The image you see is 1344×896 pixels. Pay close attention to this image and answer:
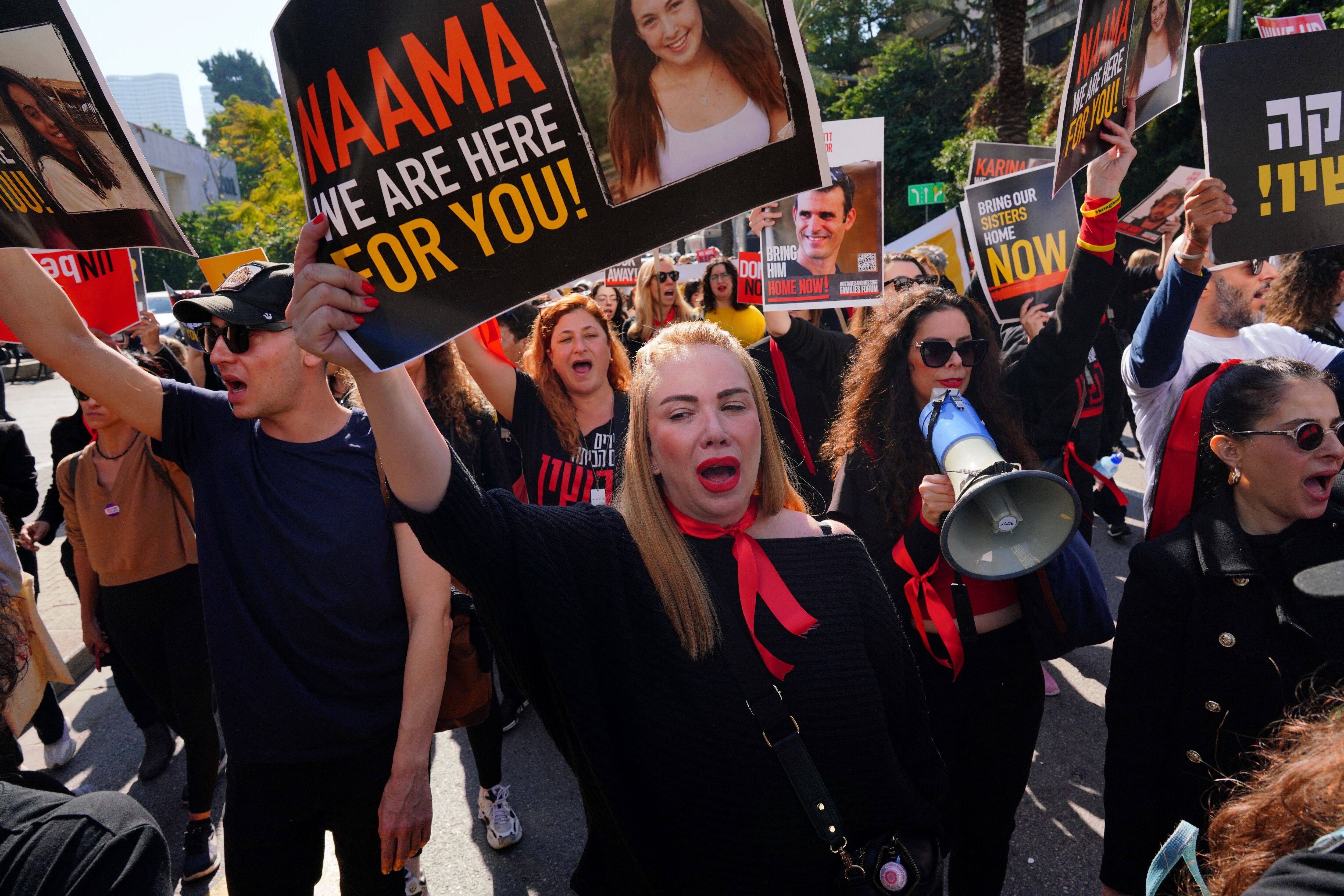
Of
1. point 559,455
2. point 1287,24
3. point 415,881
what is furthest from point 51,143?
point 1287,24

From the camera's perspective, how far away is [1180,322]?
248 centimetres

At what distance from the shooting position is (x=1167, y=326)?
8.21 ft

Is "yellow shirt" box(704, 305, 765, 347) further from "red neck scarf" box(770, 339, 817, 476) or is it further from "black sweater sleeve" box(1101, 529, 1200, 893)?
"black sweater sleeve" box(1101, 529, 1200, 893)

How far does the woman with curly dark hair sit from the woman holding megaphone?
59.6 inches

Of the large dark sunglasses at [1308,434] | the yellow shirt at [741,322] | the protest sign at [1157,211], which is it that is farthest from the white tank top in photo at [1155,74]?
the yellow shirt at [741,322]

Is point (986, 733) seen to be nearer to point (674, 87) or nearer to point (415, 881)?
point (674, 87)

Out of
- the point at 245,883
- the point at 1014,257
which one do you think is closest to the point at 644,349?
the point at 245,883

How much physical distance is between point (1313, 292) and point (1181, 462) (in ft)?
6.02

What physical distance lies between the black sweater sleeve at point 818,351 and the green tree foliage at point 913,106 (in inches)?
897

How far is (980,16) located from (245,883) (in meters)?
40.0

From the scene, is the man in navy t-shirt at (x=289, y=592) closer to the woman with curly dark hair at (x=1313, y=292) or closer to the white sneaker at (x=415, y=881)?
the white sneaker at (x=415, y=881)

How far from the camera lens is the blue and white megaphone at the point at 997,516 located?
186cm

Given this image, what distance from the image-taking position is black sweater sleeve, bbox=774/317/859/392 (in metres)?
3.52

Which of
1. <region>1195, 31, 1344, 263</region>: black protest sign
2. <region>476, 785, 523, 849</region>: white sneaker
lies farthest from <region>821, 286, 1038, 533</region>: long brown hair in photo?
<region>476, 785, 523, 849</region>: white sneaker
